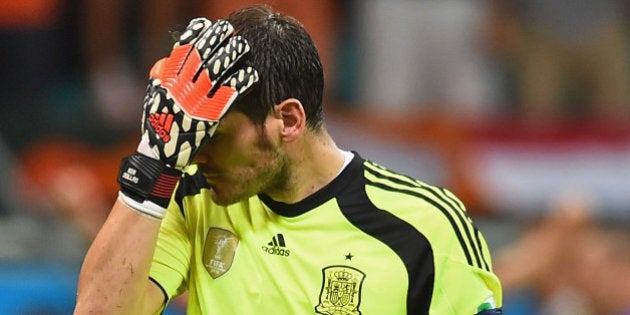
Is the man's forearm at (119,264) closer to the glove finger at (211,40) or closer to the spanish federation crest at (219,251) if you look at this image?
the spanish federation crest at (219,251)

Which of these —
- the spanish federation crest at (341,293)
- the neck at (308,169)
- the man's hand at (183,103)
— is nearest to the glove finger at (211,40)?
the man's hand at (183,103)

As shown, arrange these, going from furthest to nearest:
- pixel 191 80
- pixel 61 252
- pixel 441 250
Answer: pixel 61 252 → pixel 441 250 → pixel 191 80

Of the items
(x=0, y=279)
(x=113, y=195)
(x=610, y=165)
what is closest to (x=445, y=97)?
(x=610, y=165)

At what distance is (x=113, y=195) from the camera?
279 inches

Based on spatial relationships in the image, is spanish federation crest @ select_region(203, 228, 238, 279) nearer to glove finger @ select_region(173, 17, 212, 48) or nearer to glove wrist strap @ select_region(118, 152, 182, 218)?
glove wrist strap @ select_region(118, 152, 182, 218)

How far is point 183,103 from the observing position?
3121 mm

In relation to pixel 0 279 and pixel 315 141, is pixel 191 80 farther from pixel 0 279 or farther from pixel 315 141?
pixel 0 279

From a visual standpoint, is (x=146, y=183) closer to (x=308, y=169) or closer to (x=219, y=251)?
(x=219, y=251)

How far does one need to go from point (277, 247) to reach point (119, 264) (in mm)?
429

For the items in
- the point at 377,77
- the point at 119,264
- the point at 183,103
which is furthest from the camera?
the point at 377,77

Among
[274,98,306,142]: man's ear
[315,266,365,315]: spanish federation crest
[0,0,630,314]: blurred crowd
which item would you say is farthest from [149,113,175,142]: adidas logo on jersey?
[0,0,630,314]: blurred crowd

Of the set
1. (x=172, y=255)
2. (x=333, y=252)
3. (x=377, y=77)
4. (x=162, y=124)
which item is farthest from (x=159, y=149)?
(x=377, y=77)

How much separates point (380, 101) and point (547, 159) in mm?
1022

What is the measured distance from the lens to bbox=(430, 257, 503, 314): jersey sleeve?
330cm
